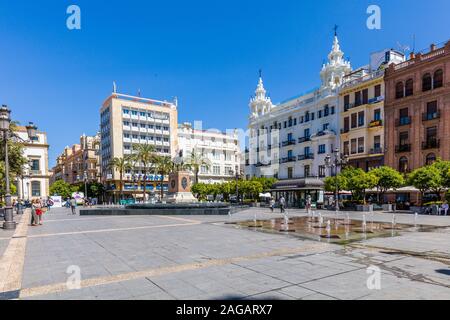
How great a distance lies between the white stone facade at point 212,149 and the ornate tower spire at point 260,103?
1821 cm

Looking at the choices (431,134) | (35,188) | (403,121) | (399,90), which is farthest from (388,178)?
(35,188)

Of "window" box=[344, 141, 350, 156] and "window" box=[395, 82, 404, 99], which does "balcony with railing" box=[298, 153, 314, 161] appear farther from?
"window" box=[395, 82, 404, 99]

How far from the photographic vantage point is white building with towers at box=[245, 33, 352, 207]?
44344mm

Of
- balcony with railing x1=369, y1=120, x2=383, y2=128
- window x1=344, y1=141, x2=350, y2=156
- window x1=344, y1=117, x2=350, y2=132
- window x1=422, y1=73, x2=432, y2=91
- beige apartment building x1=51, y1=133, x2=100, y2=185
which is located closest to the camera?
window x1=422, y1=73, x2=432, y2=91

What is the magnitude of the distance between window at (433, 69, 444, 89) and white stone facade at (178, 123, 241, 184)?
5007 centimetres

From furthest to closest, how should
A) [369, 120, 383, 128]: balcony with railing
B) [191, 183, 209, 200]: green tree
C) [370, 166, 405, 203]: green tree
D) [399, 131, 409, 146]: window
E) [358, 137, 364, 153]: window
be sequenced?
[191, 183, 209, 200]: green tree, [358, 137, 364, 153]: window, [369, 120, 383, 128]: balcony with railing, [399, 131, 409, 146]: window, [370, 166, 405, 203]: green tree

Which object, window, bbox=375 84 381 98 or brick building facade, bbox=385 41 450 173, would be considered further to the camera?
window, bbox=375 84 381 98

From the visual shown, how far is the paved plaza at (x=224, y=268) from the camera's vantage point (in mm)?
5156

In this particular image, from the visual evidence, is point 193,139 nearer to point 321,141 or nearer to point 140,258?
point 321,141

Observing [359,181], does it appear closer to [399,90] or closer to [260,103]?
[399,90]

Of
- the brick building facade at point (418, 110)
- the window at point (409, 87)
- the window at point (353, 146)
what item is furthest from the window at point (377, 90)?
the window at point (353, 146)

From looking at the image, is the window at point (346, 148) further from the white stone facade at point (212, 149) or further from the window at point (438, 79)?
the white stone facade at point (212, 149)

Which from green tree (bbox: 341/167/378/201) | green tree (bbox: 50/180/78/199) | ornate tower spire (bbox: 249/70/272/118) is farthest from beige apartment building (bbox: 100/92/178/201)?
green tree (bbox: 341/167/378/201)
